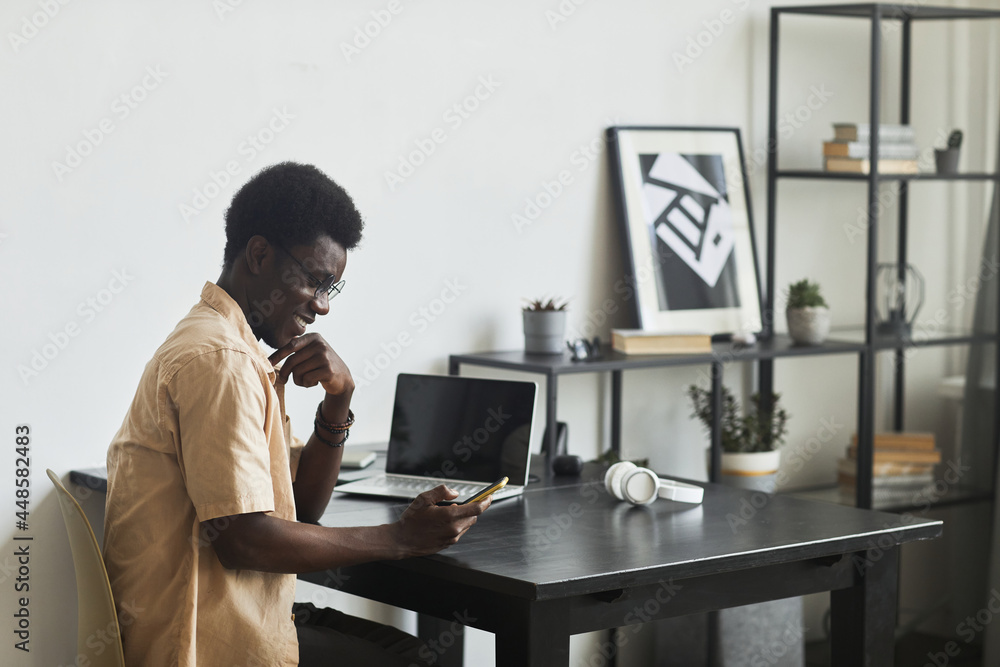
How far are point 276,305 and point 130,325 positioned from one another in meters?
0.87

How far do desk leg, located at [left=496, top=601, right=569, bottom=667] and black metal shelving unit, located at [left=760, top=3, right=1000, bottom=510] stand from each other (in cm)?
192

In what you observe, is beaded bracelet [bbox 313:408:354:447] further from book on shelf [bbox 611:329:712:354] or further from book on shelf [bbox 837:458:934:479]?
book on shelf [bbox 837:458:934:479]

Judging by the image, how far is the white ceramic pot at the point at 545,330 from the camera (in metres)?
3.07

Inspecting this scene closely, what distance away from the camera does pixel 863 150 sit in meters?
3.48

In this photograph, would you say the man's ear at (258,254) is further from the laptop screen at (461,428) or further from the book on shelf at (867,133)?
the book on shelf at (867,133)

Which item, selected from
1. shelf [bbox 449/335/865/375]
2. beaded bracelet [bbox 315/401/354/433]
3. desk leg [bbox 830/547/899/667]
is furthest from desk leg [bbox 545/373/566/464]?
desk leg [bbox 830/547/899/667]

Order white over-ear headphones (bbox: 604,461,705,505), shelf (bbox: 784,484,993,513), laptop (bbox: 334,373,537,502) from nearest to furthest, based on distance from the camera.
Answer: white over-ear headphones (bbox: 604,461,705,505) → laptop (bbox: 334,373,537,502) → shelf (bbox: 784,484,993,513)

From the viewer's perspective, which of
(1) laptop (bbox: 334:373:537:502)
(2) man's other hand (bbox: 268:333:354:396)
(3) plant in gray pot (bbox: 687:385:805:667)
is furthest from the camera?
(3) plant in gray pot (bbox: 687:385:805:667)

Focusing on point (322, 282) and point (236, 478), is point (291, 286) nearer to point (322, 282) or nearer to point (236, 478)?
point (322, 282)

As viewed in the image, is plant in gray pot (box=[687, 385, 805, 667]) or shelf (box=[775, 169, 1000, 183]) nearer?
plant in gray pot (box=[687, 385, 805, 667])

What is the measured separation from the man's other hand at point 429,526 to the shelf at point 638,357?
3.38 feet

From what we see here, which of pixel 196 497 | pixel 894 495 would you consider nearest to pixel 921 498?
pixel 894 495

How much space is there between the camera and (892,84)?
13.0 ft

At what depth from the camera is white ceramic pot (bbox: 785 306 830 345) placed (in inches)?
135
